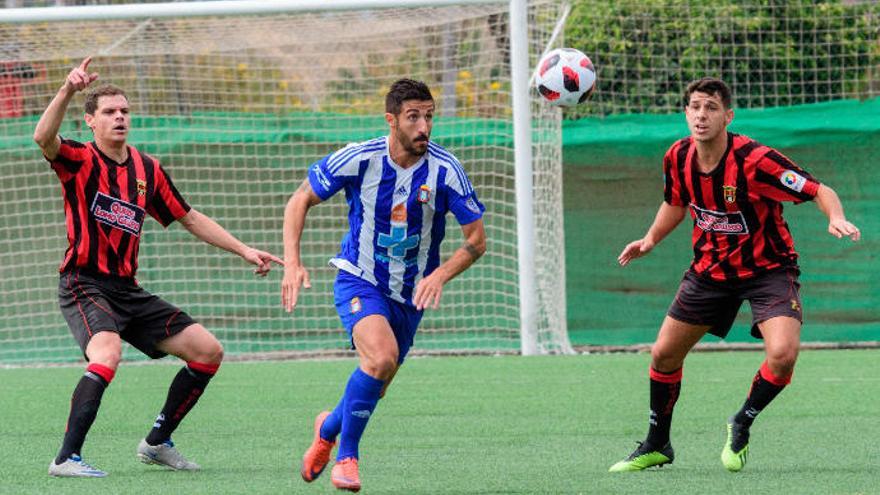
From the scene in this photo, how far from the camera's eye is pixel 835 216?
6188 millimetres

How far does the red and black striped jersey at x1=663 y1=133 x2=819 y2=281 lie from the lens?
6.47 meters

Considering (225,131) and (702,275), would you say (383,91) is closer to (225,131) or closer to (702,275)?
(225,131)

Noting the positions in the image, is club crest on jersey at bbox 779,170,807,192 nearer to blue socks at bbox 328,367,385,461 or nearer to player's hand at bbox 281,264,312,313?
blue socks at bbox 328,367,385,461

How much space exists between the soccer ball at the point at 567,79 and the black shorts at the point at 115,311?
2.85 meters

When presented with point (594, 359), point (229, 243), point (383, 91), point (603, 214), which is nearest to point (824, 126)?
point (603, 214)

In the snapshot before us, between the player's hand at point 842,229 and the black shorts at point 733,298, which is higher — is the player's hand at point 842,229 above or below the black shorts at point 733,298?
above

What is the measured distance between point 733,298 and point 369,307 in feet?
5.87

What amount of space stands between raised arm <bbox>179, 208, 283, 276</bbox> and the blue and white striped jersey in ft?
2.49

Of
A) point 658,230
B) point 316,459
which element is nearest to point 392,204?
point 316,459

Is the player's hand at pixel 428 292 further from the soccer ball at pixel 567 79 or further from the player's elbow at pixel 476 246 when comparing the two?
the soccer ball at pixel 567 79

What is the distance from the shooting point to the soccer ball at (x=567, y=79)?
8.52 meters

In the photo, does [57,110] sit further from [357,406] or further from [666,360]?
[666,360]

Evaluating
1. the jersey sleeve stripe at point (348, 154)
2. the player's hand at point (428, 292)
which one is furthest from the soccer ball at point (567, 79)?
the player's hand at point (428, 292)

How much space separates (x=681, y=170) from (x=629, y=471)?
1.45 meters
